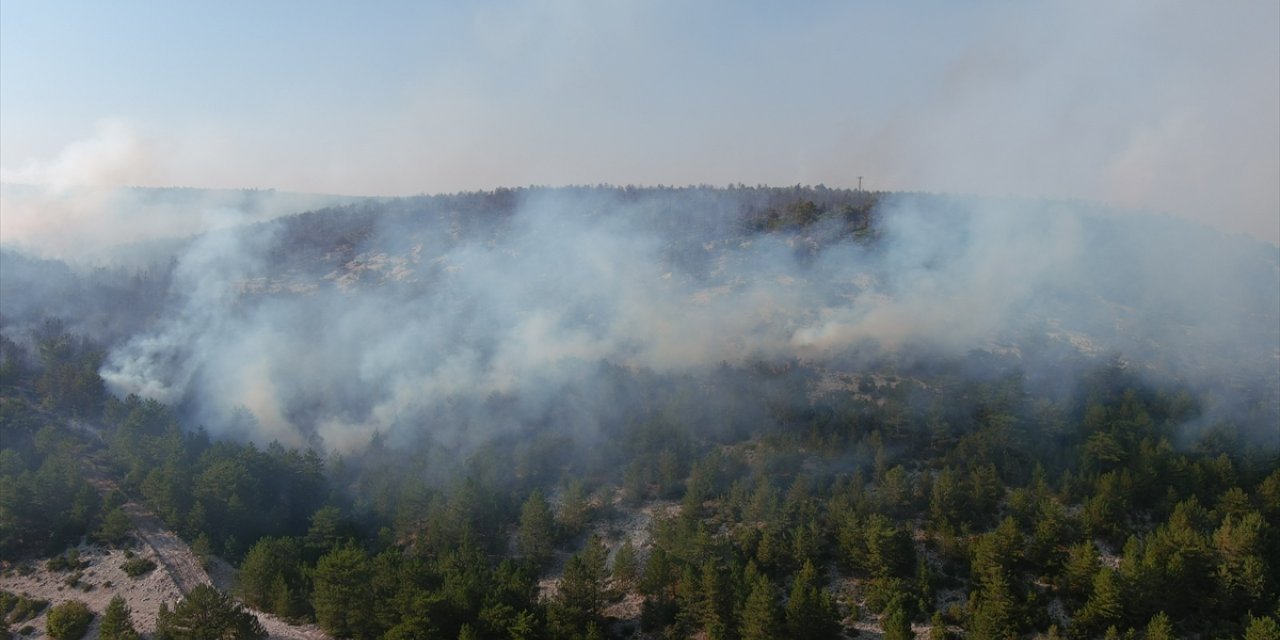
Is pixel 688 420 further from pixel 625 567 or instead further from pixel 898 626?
pixel 898 626

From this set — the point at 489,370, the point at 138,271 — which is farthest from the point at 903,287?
the point at 138,271

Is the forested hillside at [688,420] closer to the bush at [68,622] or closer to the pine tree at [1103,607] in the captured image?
the pine tree at [1103,607]

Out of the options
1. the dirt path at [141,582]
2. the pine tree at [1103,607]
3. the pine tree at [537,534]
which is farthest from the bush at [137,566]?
the pine tree at [1103,607]

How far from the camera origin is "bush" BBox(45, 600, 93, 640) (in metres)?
27.7

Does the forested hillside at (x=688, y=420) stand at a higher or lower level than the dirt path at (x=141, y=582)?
higher

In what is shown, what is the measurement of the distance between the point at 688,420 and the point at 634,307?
18.7 m

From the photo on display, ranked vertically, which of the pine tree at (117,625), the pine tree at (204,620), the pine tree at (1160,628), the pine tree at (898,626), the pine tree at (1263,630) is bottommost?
the pine tree at (117,625)

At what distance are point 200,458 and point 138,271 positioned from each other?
4753cm

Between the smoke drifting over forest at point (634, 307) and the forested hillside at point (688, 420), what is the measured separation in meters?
0.34

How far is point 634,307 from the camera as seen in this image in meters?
57.0

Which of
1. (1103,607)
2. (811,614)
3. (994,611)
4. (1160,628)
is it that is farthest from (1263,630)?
(811,614)

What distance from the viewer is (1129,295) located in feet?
189

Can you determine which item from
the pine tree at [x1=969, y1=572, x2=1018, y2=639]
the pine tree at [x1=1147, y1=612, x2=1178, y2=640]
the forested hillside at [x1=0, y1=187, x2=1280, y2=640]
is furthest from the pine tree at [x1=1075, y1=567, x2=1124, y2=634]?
the pine tree at [x1=969, y1=572, x2=1018, y2=639]

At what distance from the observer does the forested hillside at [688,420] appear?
27453 mm
